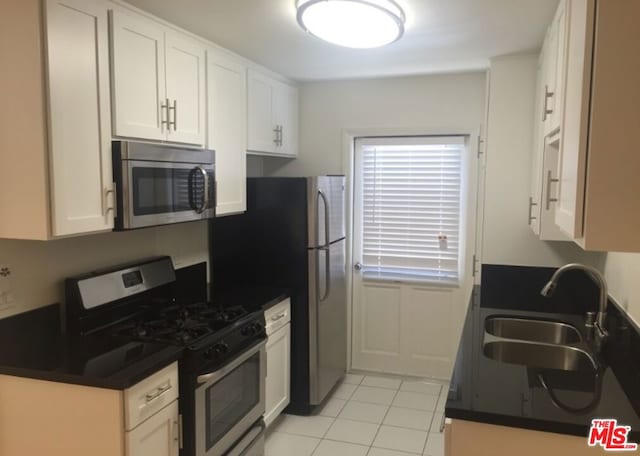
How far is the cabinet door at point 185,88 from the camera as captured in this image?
2.49m

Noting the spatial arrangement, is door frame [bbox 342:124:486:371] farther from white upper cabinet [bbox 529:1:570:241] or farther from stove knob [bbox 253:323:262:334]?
stove knob [bbox 253:323:262:334]

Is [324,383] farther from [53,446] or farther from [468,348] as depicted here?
[53,446]

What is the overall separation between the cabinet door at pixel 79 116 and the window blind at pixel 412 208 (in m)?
2.36

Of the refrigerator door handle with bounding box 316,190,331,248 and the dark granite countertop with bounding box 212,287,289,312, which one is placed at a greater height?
the refrigerator door handle with bounding box 316,190,331,248

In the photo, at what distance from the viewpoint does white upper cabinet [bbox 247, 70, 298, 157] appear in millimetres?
3309

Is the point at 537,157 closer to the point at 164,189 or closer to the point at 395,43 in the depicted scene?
the point at 395,43

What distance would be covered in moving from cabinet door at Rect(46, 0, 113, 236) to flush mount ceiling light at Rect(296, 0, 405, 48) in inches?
33.2

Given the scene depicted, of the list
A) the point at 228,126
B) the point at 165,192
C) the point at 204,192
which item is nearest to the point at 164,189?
the point at 165,192

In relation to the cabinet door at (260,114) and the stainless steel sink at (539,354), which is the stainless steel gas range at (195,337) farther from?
the stainless steel sink at (539,354)

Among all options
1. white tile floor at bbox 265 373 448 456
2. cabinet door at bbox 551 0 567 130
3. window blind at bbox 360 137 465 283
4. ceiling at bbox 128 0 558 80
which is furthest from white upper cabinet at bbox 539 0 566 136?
white tile floor at bbox 265 373 448 456

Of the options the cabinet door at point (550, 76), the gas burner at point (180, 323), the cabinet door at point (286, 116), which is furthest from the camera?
the cabinet door at point (286, 116)

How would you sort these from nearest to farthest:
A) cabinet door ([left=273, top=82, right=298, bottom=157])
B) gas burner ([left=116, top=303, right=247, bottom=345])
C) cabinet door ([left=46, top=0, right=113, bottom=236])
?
cabinet door ([left=46, top=0, right=113, bottom=236]) → gas burner ([left=116, top=303, right=247, bottom=345]) → cabinet door ([left=273, top=82, right=298, bottom=157])

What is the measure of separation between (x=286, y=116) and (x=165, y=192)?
64.7 inches

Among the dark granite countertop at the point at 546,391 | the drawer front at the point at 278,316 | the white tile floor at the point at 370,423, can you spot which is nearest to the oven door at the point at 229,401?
the drawer front at the point at 278,316
